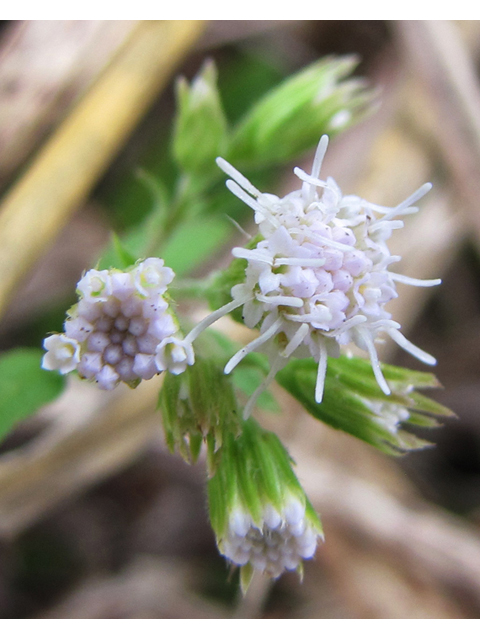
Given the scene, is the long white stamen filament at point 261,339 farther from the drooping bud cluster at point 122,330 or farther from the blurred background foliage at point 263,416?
the blurred background foliage at point 263,416

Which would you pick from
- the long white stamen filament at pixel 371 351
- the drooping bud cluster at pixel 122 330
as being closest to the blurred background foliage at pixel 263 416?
the drooping bud cluster at pixel 122 330

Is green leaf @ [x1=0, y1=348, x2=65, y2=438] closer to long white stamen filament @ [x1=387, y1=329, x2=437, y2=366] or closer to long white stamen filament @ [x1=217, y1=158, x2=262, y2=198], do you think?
long white stamen filament @ [x1=217, y1=158, x2=262, y2=198]

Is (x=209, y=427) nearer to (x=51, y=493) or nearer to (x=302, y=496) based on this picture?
(x=302, y=496)

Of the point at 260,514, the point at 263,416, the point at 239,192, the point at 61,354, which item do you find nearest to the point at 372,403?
the point at 260,514

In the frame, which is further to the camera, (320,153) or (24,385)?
(24,385)

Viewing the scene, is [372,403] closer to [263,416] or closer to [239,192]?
[239,192]

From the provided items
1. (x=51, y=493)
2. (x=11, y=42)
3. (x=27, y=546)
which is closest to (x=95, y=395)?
(x=51, y=493)

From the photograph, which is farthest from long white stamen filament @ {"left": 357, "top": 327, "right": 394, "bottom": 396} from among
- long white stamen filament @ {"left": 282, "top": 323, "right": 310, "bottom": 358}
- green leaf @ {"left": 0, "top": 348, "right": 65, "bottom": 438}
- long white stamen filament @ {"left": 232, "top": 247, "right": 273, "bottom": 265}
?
green leaf @ {"left": 0, "top": 348, "right": 65, "bottom": 438}
